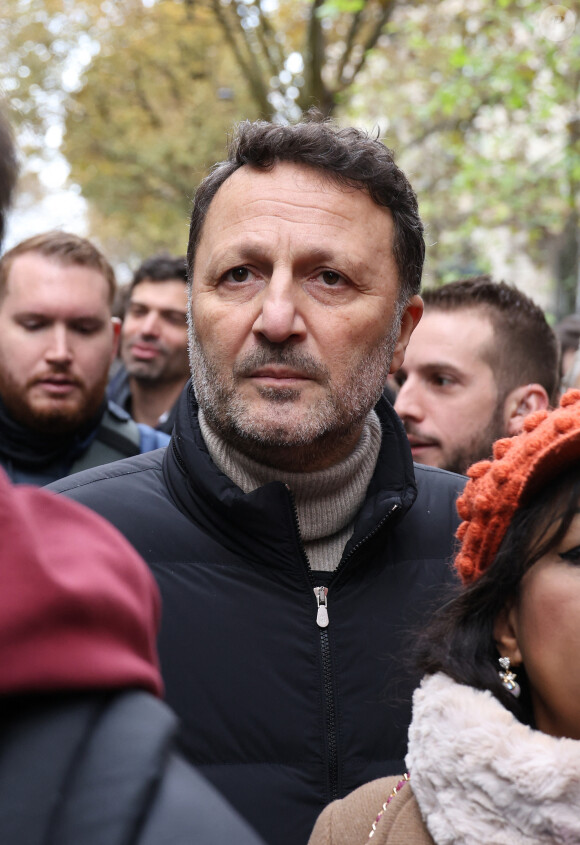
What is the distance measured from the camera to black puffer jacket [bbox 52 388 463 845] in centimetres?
203

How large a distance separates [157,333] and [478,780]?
16.1 feet

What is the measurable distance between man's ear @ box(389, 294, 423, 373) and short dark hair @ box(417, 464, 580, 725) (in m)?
0.84

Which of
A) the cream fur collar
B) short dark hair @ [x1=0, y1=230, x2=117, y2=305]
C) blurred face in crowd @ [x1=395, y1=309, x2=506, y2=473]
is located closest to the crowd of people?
the cream fur collar

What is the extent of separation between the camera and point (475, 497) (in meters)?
1.90

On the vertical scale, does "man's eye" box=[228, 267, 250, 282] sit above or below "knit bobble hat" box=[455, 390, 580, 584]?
above

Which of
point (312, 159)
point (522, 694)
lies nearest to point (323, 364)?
point (312, 159)

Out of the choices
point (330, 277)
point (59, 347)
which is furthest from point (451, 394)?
point (59, 347)

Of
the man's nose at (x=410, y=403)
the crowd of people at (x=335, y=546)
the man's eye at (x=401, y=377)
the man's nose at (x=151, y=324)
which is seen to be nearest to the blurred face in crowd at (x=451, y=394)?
the man's nose at (x=410, y=403)

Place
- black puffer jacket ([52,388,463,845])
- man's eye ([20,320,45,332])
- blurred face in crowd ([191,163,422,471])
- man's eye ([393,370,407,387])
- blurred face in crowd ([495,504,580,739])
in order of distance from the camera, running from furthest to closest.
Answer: man's eye ([20,320,45,332])
man's eye ([393,370,407,387])
blurred face in crowd ([191,163,422,471])
black puffer jacket ([52,388,463,845])
blurred face in crowd ([495,504,580,739])

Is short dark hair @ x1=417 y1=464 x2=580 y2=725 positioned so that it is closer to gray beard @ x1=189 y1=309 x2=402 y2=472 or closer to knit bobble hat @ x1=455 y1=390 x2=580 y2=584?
knit bobble hat @ x1=455 y1=390 x2=580 y2=584

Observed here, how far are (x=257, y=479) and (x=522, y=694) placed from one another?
78 centimetres

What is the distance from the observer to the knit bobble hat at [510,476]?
1.78m

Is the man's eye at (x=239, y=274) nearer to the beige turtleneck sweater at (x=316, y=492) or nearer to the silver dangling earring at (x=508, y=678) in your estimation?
the beige turtleneck sweater at (x=316, y=492)

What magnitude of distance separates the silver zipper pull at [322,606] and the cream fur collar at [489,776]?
454 mm
